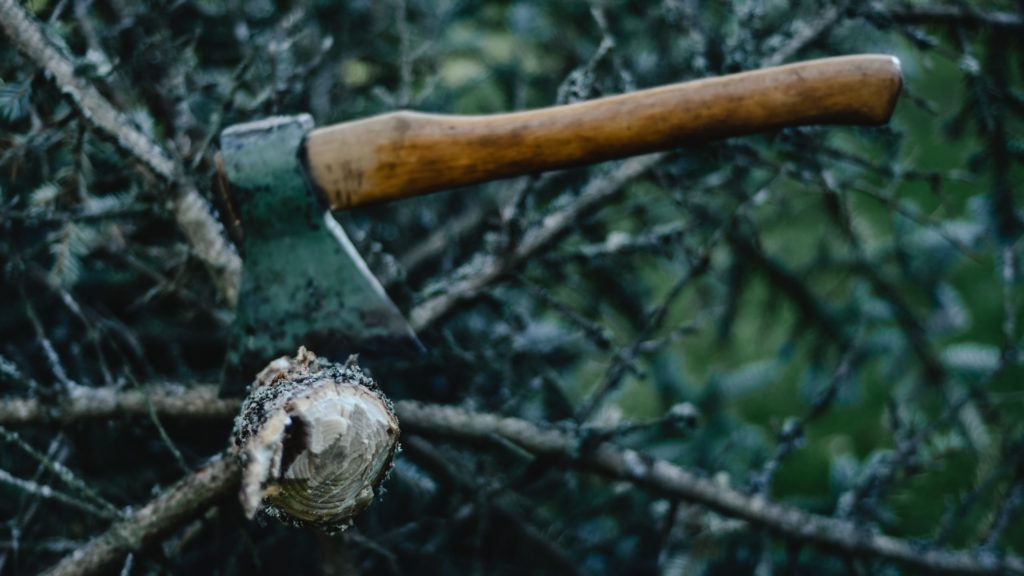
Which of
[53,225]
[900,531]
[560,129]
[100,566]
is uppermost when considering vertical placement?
[560,129]

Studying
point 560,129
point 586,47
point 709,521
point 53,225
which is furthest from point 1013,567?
point 53,225

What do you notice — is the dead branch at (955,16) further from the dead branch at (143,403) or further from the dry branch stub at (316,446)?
the dead branch at (143,403)

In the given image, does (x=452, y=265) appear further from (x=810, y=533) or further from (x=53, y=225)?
(x=810, y=533)

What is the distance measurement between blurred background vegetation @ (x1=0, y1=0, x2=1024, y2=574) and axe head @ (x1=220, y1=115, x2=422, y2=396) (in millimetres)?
191

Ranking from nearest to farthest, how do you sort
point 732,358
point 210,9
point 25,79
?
point 25,79, point 210,9, point 732,358

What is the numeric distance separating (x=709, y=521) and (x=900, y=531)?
0.76 meters

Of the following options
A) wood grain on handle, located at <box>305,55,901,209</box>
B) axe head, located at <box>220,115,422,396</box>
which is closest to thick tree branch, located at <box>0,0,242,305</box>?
axe head, located at <box>220,115,422,396</box>

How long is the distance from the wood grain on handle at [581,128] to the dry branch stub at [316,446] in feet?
1.05

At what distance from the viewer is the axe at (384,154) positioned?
110 centimetres

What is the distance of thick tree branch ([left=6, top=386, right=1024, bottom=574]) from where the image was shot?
3.59 ft

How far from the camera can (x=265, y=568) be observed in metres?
1.54

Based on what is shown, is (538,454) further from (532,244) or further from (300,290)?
(300,290)

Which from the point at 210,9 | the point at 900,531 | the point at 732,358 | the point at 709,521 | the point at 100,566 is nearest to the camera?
the point at 100,566

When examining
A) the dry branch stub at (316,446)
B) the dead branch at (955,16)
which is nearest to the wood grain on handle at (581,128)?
the dry branch stub at (316,446)
